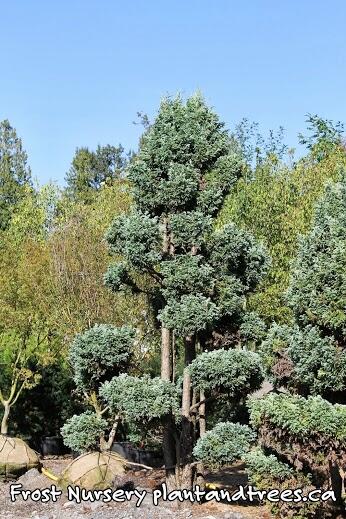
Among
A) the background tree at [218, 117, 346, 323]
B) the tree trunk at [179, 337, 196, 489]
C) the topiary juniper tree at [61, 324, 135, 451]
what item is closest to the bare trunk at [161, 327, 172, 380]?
the tree trunk at [179, 337, 196, 489]

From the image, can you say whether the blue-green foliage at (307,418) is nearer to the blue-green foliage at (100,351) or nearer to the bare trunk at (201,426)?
the bare trunk at (201,426)

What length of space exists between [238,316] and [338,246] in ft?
9.35

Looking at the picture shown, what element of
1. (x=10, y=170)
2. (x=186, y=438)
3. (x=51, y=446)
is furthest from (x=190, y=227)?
(x=10, y=170)

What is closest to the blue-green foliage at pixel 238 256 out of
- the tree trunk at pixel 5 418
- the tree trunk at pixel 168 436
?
the tree trunk at pixel 168 436

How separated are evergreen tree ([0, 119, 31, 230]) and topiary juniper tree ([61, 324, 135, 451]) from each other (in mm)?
29571

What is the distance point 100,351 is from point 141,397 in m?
1.06

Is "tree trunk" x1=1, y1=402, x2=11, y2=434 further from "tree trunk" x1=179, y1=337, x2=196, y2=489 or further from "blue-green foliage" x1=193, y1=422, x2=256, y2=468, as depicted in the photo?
"blue-green foliage" x1=193, y1=422, x2=256, y2=468

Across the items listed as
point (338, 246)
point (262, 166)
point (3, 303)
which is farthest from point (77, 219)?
point (338, 246)

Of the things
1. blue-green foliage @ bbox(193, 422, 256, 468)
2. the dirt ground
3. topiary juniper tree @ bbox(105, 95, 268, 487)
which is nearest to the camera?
the dirt ground

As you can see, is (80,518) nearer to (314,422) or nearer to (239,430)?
(239,430)

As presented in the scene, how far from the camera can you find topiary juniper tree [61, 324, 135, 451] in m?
8.92

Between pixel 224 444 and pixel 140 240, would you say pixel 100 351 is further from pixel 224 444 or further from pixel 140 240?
pixel 224 444

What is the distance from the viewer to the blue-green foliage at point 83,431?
888 cm

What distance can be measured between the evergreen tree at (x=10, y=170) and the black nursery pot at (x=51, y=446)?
2345 cm
